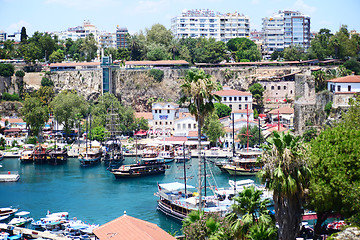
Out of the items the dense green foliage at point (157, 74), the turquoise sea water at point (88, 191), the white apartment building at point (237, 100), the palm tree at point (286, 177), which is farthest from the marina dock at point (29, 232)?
the dense green foliage at point (157, 74)

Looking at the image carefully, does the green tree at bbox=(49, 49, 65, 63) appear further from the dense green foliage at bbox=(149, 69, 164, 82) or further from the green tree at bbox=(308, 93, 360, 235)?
the green tree at bbox=(308, 93, 360, 235)

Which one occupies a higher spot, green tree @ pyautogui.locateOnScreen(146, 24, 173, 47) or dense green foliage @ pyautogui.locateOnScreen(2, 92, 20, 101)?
green tree @ pyautogui.locateOnScreen(146, 24, 173, 47)

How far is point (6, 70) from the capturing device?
10306 cm

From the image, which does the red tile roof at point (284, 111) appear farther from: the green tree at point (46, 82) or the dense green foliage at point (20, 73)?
the dense green foliage at point (20, 73)

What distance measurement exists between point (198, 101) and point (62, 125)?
204ft

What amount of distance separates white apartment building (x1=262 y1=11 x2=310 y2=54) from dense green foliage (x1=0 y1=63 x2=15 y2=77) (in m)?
64.0

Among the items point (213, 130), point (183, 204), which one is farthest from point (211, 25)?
point (183, 204)

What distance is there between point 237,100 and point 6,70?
145 ft

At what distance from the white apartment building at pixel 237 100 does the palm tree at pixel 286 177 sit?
65041mm

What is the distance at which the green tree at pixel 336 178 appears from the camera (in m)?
27.1

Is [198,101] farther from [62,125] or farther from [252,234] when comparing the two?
[62,125]

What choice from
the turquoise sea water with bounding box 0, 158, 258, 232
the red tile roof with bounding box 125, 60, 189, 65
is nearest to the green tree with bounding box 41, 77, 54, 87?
the red tile roof with bounding box 125, 60, 189, 65

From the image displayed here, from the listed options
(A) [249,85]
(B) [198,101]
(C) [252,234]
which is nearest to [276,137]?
(C) [252,234]

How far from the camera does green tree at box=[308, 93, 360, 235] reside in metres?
27.1
